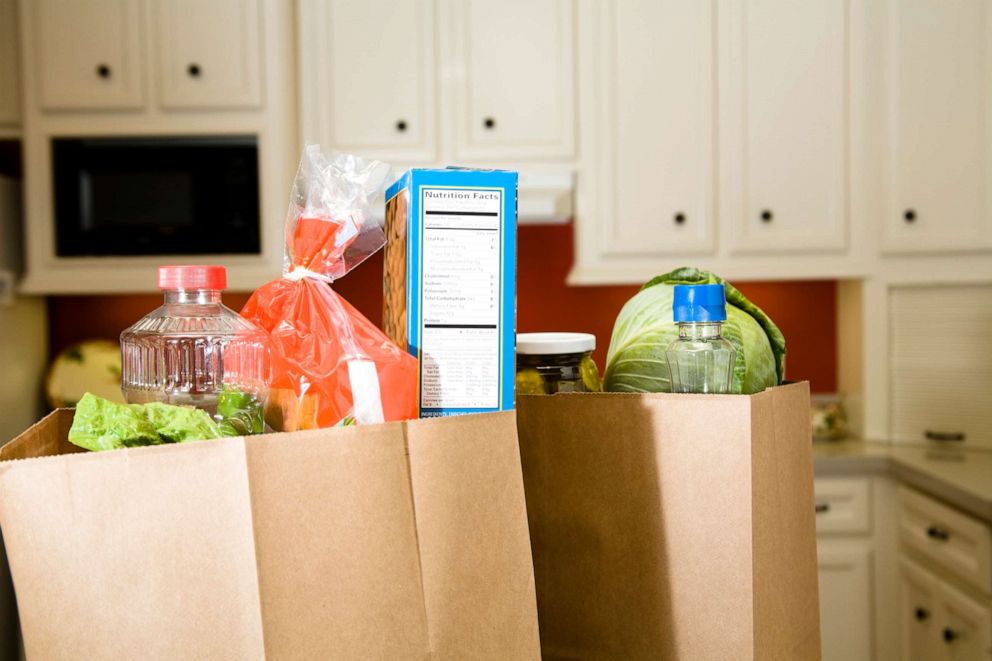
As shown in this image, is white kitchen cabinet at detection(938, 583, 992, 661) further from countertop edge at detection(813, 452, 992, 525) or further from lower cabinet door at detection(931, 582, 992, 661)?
countertop edge at detection(813, 452, 992, 525)

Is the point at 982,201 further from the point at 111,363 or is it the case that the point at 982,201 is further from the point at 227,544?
the point at 111,363

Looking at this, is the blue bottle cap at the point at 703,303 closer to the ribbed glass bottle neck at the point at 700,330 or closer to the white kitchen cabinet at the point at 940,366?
the ribbed glass bottle neck at the point at 700,330

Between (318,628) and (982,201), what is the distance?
97.8 inches

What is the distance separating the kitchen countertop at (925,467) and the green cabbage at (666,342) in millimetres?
1430

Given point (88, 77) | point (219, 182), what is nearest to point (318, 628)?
point (219, 182)

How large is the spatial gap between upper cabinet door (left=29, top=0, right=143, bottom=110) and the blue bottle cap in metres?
2.20

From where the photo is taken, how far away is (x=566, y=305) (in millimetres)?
2824

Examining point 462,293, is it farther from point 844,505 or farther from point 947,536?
point 844,505

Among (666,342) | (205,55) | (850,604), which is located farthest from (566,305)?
(666,342)

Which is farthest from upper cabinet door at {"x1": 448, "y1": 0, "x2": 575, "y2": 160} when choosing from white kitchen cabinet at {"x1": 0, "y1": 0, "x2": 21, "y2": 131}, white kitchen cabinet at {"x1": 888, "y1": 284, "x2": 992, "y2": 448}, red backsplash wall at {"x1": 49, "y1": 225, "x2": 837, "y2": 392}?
white kitchen cabinet at {"x1": 0, "y1": 0, "x2": 21, "y2": 131}

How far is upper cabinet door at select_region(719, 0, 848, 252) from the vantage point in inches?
94.3

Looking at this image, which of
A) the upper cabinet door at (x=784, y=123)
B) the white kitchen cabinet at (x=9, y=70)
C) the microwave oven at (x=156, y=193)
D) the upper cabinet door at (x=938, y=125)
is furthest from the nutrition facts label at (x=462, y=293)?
the white kitchen cabinet at (x=9, y=70)

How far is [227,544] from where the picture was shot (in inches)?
17.0

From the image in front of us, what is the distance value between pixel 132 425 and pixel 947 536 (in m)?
2.06
